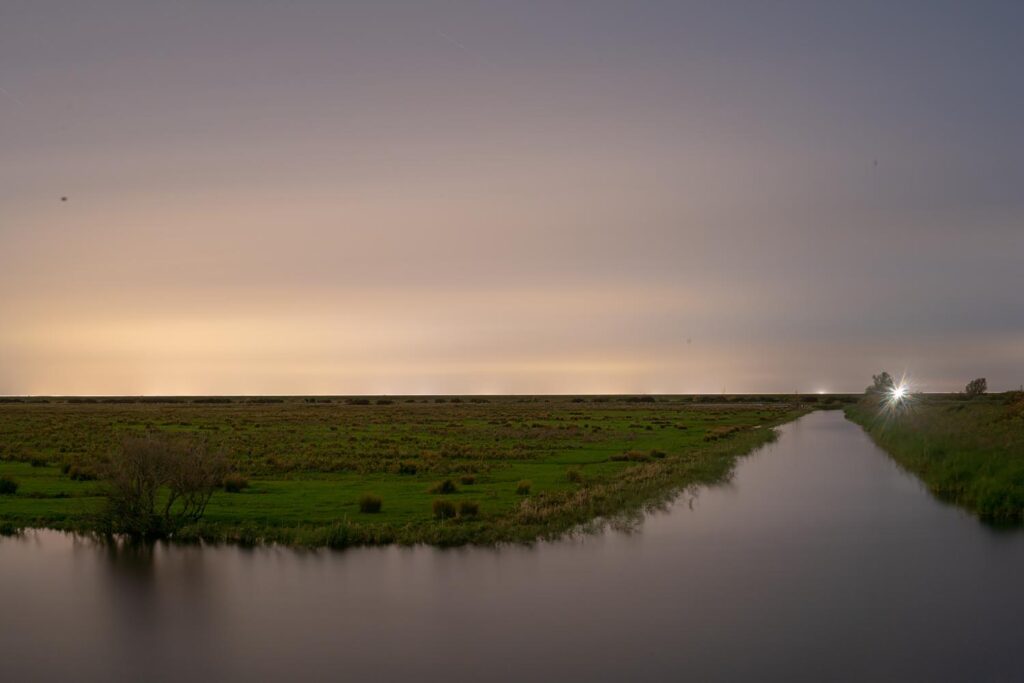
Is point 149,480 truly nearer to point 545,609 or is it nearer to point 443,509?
point 443,509

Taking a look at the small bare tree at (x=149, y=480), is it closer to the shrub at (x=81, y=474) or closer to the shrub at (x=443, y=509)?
the shrub at (x=443, y=509)

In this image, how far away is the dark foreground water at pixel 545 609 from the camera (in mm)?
13250

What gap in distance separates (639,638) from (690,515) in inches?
519

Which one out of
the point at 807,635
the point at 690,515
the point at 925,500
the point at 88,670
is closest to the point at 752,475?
the point at 925,500

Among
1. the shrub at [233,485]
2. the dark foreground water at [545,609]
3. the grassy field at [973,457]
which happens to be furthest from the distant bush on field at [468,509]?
the grassy field at [973,457]

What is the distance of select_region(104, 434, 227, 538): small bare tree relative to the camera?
23188mm

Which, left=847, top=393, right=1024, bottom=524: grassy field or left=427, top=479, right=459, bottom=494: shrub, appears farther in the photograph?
left=427, top=479, right=459, bottom=494: shrub

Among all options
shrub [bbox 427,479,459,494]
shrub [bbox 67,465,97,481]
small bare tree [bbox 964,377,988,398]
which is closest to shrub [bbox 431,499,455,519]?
shrub [bbox 427,479,459,494]

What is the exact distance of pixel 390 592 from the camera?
1720 cm

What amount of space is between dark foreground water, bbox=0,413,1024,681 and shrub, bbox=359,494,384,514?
Answer: 468cm

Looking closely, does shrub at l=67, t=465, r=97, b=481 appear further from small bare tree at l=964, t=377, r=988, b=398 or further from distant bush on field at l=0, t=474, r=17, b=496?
small bare tree at l=964, t=377, r=988, b=398

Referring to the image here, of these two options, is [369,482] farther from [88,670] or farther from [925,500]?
[925,500]

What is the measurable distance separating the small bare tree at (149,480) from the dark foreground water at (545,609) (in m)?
1.53

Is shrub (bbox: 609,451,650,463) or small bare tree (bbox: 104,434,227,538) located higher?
small bare tree (bbox: 104,434,227,538)
